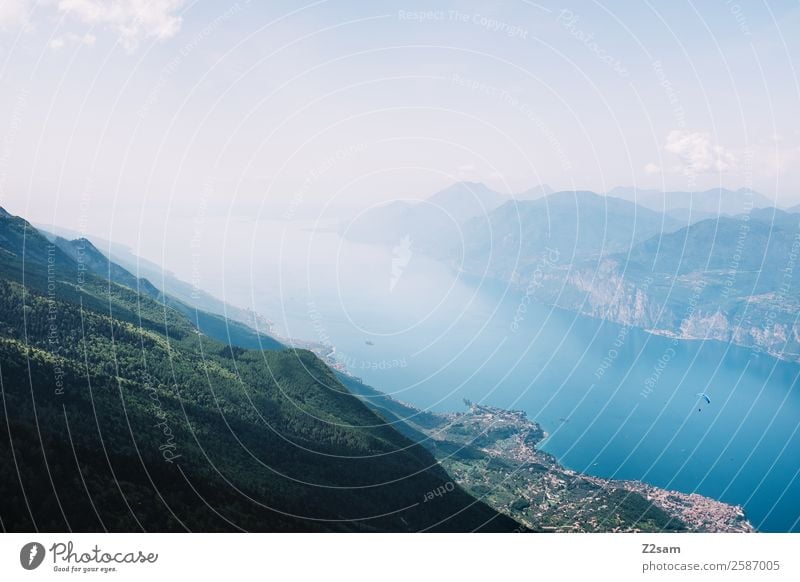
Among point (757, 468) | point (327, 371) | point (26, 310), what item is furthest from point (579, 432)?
point (26, 310)

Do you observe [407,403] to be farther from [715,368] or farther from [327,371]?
[715,368]
